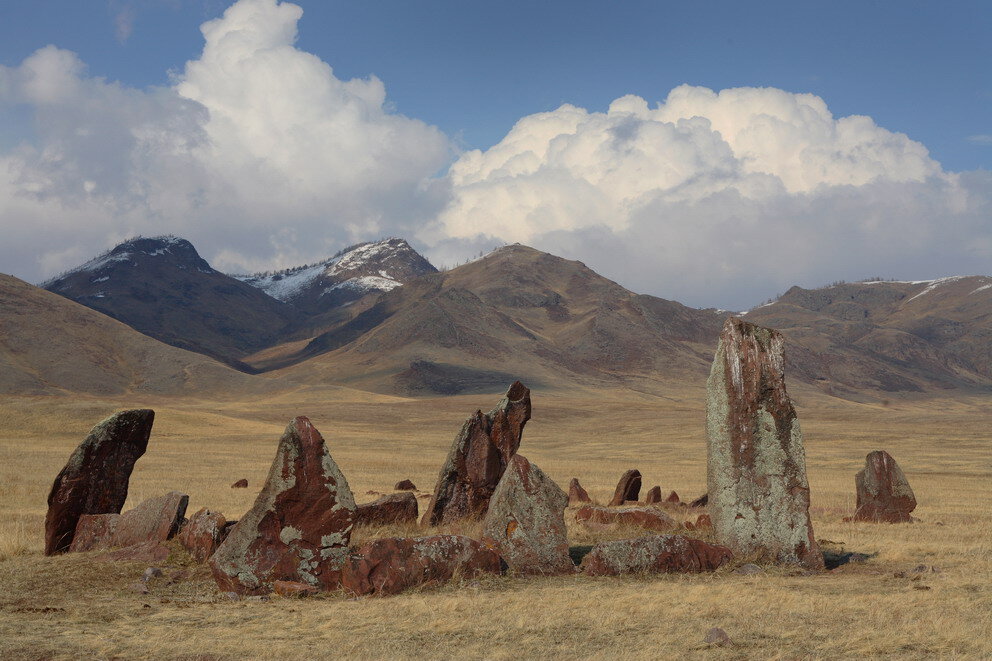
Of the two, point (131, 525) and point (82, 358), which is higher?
point (82, 358)

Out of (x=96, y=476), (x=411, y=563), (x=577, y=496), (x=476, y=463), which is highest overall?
(x=96, y=476)

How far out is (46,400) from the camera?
72875 millimetres

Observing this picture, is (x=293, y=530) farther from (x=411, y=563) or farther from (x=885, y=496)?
(x=885, y=496)

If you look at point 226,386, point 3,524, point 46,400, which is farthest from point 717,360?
point 226,386

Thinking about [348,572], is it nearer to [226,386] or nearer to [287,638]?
[287,638]

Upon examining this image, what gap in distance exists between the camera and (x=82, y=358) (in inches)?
6855

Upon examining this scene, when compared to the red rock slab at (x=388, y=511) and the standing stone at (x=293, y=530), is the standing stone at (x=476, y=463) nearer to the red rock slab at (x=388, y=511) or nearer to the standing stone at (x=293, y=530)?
the red rock slab at (x=388, y=511)

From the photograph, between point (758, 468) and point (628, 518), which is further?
point (628, 518)

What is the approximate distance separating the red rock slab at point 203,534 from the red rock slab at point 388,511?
3630 millimetres

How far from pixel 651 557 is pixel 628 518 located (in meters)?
4.73

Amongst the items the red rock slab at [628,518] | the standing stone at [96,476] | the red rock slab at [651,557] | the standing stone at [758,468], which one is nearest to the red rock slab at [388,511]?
the red rock slab at [628,518]

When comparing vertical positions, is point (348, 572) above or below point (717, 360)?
below

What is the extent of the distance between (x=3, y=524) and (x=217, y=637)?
11367mm

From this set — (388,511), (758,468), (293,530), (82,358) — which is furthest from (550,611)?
(82,358)
